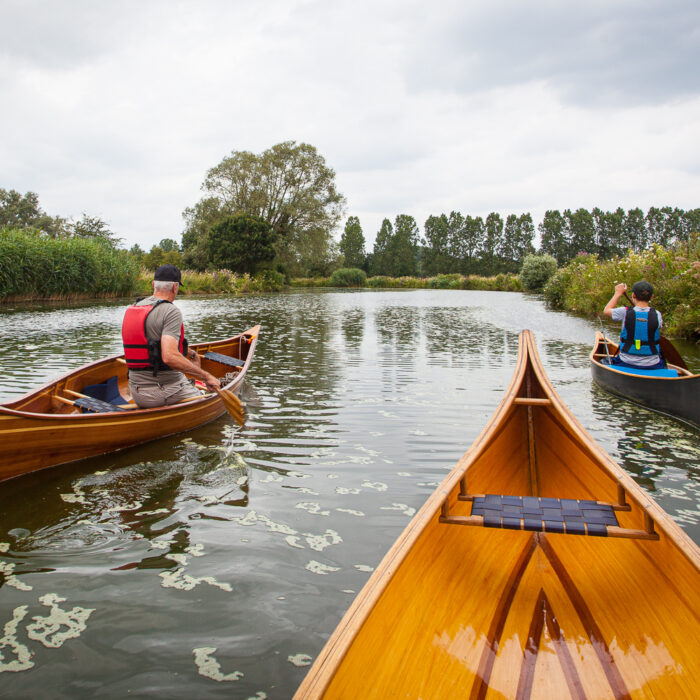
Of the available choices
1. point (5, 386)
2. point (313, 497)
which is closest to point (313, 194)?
point (5, 386)

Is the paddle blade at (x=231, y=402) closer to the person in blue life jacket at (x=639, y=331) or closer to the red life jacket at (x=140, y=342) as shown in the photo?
the red life jacket at (x=140, y=342)

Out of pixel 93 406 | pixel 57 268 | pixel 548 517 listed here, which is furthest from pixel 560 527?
pixel 57 268

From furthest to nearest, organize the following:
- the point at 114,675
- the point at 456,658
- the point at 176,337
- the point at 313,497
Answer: the point at 176,337, the point at 313,497, the point at 114,675, the point at 456,658

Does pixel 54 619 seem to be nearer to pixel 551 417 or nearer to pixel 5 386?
pixel 551 417

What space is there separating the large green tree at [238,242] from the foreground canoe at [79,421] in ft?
133

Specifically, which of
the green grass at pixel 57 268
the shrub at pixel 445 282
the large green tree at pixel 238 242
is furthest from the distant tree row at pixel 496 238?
the green grass at pixel 57 268

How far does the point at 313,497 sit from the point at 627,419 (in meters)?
4.59

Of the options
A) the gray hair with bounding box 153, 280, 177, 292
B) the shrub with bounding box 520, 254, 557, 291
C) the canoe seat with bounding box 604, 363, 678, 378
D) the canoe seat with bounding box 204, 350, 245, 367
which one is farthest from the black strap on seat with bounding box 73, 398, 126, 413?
the shrub with bounding box 520, 254, 557, 291

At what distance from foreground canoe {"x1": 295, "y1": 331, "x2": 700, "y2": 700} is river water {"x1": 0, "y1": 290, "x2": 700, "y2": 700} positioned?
0.71 metres

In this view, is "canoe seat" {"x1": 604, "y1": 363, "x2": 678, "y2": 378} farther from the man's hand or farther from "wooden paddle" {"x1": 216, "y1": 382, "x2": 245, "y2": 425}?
the man's hand

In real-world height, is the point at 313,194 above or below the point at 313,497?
above

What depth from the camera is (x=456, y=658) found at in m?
2.12

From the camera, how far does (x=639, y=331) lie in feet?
23.9

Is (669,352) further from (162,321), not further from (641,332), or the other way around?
(162,321)
